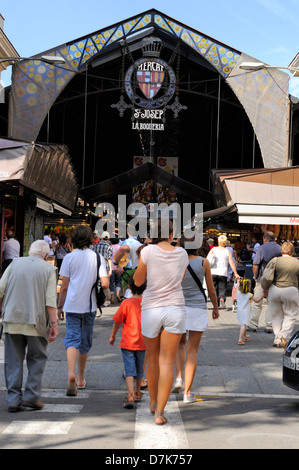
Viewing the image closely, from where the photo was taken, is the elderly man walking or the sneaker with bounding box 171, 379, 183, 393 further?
the sneaker with bounding box 171, 379, 183, 393

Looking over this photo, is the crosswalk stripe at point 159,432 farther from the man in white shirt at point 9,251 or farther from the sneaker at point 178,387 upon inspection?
the man in white shirt at point 9,251

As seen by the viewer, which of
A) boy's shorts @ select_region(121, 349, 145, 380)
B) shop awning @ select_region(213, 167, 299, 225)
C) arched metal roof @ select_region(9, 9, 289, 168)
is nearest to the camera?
boy's shorts @ select_region(121, 349, 145, 380)

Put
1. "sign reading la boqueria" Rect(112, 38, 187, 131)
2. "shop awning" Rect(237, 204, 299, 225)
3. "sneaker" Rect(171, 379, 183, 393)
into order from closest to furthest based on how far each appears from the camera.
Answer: "sneaker" Rect(171, 379, 183, 393) → "shop awning" Rect(237, 204, 299, 225) → "sign reading la boqueria" Rect(112, 38, 187, 131)

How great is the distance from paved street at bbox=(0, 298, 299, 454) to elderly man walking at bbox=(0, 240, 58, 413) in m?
0.27

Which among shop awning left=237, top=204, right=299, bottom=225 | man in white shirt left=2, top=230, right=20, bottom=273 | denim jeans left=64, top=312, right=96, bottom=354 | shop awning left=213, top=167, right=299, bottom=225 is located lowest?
denim jeans left=64, top=312, right=96, bottom=354

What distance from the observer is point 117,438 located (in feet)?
17.7

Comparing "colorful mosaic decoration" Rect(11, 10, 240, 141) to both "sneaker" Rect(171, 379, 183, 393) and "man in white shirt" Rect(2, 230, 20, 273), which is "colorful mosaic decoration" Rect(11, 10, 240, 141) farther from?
"sneaker" Rect(171, 379, 183, 393)

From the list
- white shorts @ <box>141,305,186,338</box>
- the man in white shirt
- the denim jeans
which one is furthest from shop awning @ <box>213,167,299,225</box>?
white shorts @ <box>141,305,186,338</box>

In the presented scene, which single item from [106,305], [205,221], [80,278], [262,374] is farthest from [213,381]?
[205,221]

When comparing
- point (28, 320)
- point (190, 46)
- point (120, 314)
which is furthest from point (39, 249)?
point (190, 46)

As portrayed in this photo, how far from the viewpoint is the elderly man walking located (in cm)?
645

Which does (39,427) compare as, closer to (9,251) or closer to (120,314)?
(120,314)

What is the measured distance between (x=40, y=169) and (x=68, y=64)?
11.2m
